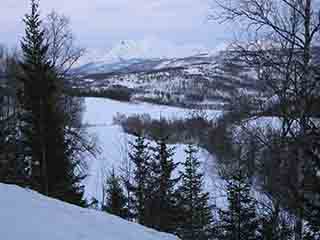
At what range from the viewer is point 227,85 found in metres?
7.56

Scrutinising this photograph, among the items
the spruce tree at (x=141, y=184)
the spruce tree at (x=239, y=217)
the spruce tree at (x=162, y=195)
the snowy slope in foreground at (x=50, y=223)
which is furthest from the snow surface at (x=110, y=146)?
the snowy slope in foreground at (x=50, y=223)

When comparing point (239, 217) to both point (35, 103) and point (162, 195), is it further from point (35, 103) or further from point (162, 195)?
point (35, 103)

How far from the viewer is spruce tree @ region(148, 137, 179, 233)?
17094 millimetres

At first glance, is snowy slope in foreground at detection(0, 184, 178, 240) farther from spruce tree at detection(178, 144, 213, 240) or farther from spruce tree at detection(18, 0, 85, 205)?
spruce tree at detection(178, 144, 213, 240)

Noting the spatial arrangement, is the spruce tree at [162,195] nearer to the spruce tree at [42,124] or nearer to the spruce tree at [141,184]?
the spruce tree at [141,184]

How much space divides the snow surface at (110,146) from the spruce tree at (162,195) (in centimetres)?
235

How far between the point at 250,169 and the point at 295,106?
3.46 meters

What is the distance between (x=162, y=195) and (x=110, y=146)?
27.1 m

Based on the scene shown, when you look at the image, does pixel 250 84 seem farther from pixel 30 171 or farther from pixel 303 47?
pixel 30 171

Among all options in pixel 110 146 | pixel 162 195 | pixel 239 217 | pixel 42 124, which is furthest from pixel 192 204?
pixel 110 146

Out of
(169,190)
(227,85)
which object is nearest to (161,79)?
(169,190)

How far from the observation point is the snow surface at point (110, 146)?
81.9 ft

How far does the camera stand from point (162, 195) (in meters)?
17.6

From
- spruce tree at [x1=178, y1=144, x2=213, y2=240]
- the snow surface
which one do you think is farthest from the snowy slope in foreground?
spruce tree at [x1=178, y1=144, x2=213, y2=240]
